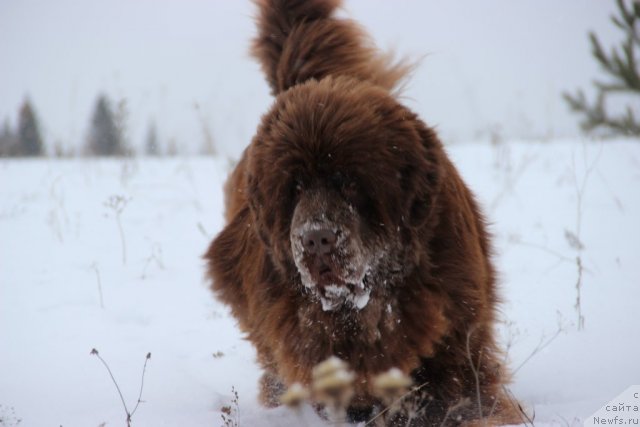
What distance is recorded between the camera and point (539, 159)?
332 inches

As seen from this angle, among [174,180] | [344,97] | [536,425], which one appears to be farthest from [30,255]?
[536,425]

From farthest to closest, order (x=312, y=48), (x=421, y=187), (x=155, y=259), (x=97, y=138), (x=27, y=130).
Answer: (x=97, y=138), (x=27, y=130), (x=155, y=259), (x=312, y=48), (x=421, y=187)

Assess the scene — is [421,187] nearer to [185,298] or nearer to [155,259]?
[185,298]

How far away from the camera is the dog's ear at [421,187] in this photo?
2.71m

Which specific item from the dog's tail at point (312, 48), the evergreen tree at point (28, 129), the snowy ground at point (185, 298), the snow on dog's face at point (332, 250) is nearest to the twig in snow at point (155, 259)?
the snowy ground at point (185, 298)

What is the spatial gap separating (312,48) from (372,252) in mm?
1699

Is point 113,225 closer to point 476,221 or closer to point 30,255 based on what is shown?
point 30,255

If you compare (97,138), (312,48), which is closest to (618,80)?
(312,48)

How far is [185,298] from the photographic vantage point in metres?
4.61

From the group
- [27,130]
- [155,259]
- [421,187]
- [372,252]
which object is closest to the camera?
[372,252]

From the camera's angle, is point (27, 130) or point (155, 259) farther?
point (27, 130)

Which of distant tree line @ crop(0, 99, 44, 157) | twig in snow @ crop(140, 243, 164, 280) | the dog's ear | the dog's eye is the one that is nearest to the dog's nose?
the dog's eye

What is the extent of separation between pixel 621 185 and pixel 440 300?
196 inches

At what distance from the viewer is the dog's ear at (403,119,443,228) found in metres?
2.71
